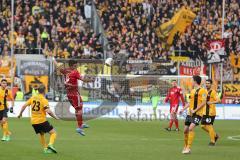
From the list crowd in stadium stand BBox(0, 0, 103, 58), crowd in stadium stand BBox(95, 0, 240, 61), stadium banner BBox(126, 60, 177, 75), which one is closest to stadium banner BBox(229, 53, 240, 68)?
crowd in stadium stand BBox(95, 0, 240, 61)

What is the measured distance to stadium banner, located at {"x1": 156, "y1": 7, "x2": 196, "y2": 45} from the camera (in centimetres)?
4956

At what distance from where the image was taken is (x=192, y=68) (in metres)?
43.0

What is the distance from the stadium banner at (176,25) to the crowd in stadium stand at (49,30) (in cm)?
514

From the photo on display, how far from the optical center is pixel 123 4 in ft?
168

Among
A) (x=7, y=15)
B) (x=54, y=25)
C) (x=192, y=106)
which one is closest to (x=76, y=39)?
(x=54, y=25)

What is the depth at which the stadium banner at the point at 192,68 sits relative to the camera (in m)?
42.8

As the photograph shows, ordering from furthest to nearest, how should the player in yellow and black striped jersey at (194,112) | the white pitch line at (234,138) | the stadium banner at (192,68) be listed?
the stadium banner at (192,68), the white pitch line at (234,138), the player in yellow and black striped jersey at (194,112)

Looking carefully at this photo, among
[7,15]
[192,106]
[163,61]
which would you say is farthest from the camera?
[7,15]

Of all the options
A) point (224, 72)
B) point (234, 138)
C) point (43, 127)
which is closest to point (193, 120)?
point (43, 127)

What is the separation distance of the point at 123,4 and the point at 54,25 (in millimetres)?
6745

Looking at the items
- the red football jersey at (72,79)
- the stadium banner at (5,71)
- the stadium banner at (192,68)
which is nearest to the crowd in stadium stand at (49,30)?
the stadium banner at (5,71)

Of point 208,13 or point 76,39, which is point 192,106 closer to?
point 76,39

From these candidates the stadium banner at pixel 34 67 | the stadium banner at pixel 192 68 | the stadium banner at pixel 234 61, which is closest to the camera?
the stadium banner at pixel 34 67

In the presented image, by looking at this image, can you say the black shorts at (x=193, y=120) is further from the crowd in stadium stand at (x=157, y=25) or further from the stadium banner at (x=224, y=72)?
the crowd in stadium stand at (x=157, y=25)
